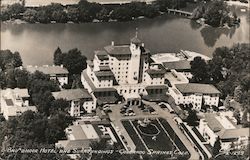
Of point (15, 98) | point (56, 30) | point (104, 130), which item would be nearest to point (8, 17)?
point (56, 30)

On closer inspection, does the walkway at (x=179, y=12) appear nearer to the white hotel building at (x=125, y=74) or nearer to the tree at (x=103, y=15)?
the tree at (x=103, y=15)

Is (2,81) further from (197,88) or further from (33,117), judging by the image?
(197,88)

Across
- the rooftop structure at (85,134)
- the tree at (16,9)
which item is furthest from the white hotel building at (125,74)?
the tree at (16,9)

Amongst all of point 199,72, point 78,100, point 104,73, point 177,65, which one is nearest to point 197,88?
point 199,72

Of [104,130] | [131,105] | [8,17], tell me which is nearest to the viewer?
[104,130]

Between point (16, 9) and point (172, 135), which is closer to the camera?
point (172, 135)

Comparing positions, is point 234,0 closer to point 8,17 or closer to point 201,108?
point 201,108

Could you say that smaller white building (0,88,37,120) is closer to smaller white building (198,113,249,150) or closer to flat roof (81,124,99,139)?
flat roof (81,124,99,139)
